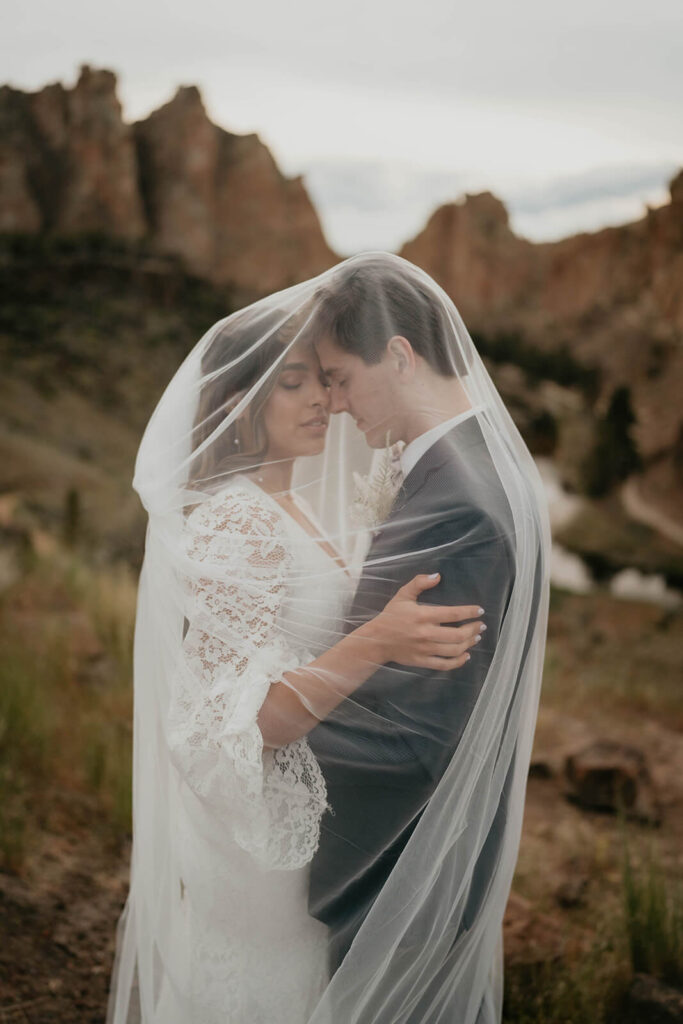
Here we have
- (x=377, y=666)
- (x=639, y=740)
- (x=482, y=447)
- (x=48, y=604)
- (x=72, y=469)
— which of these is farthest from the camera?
(x=72, y=469)

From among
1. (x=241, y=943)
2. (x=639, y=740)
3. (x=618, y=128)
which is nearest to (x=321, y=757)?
(x=241, y=943)

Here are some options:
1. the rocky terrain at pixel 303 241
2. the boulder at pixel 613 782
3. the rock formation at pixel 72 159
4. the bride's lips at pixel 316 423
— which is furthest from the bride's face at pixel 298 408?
the rock formation at pixel 72 159

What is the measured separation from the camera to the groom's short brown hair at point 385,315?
1.90 meters

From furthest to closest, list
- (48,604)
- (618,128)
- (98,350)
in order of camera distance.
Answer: (98,350), (618,128), (48,604)

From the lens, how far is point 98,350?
941 inches

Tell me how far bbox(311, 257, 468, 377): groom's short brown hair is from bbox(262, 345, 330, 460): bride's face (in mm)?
121

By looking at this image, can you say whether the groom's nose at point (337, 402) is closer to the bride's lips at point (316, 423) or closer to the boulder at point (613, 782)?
the bride's lips at point (316, 423)

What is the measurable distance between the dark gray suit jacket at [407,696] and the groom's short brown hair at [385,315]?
20 cm

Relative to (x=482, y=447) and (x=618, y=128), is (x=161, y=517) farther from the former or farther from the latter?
(x=618, y=128)

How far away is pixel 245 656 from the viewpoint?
72.4 inches

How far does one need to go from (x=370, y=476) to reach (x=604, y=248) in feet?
120

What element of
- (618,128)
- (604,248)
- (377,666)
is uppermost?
(604,248)

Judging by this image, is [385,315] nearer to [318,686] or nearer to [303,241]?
[318,686]

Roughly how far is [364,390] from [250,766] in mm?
867
